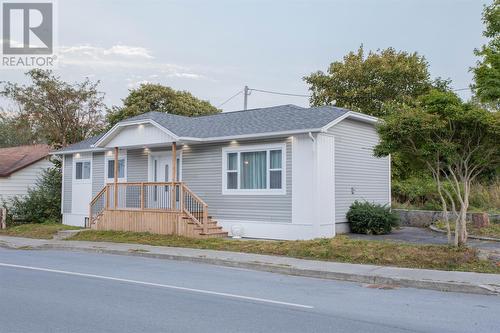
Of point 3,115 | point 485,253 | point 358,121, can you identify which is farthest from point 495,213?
point 3,115

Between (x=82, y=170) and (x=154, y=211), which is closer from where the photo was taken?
(x=154, y=211)

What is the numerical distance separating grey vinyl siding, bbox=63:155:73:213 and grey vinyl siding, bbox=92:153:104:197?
1883mm

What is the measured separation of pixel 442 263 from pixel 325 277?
2.73 meters

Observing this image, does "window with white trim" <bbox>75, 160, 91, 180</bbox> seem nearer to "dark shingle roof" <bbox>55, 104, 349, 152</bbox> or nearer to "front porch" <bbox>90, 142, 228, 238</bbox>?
"front porch" <bbox>90, 142, 228, 238</bbox>

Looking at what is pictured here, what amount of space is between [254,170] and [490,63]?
1172 cm

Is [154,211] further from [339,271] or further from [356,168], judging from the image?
[339,271]

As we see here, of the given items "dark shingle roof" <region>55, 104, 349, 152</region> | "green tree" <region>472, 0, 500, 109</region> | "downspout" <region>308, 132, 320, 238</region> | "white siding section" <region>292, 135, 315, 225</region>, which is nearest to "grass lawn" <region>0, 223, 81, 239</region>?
"dark shingle roof" <region>55, 104, 349, 152</region>

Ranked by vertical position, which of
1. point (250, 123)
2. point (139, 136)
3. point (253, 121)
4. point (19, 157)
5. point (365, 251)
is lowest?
point (365, 251)

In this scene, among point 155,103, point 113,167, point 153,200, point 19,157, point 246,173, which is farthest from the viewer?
point 155,103

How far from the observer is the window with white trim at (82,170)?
24.3 m

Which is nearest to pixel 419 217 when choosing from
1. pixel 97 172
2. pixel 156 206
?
pixel 156 206

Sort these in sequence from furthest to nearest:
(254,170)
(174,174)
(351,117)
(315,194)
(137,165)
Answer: (137,165), (174,174), (351,117), (254,170), (315,194)

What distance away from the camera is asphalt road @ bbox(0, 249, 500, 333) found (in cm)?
679

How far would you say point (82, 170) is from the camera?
966 inches
